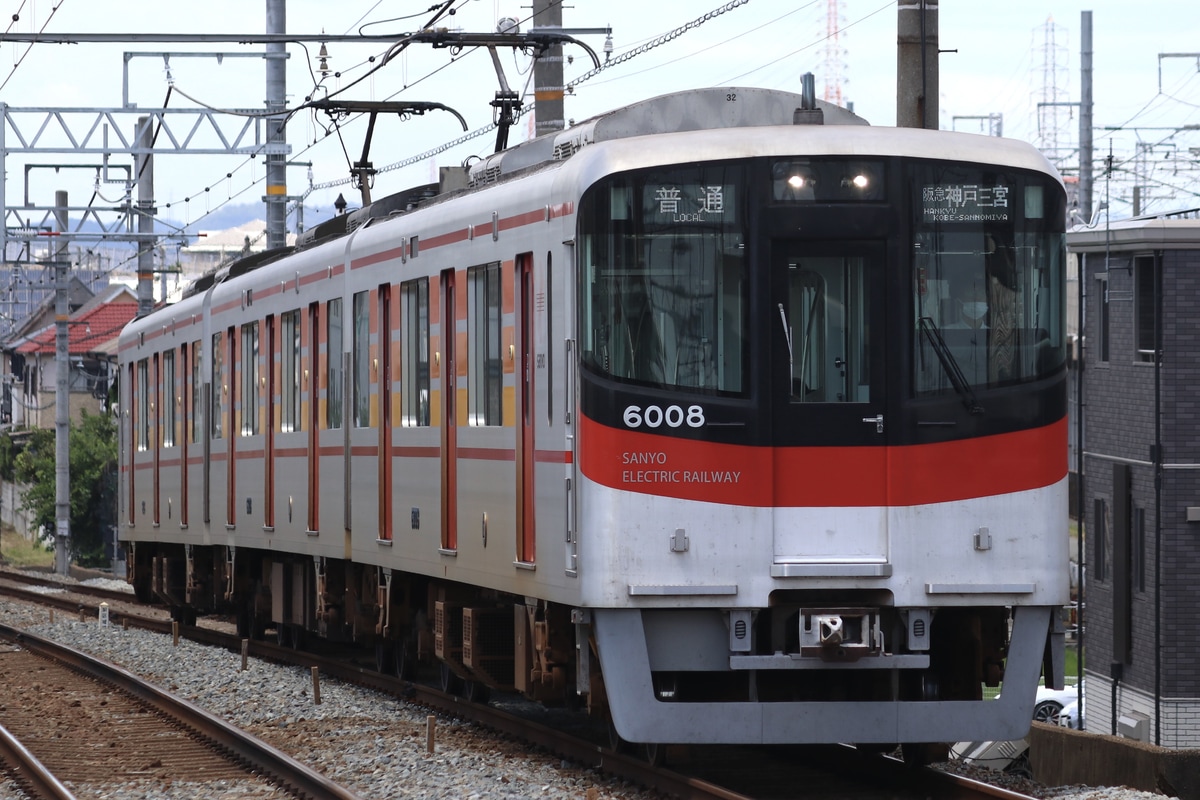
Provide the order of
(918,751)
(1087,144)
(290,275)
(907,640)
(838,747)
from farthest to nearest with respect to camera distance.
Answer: (1087,144)
(290,275)
(838,747)
(918,751)
(907,640)

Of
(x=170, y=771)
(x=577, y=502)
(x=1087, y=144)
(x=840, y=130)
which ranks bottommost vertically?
(x=170, y=771)

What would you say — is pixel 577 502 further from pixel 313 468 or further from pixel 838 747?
pixel 313 468

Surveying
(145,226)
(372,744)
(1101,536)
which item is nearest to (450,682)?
(372,744)

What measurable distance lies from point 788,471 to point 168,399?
552 inches

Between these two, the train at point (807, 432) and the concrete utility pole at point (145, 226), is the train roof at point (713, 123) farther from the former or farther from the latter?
the concrete utility pole at point (145, 226)

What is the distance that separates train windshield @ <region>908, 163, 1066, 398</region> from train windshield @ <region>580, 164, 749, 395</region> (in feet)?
2.70

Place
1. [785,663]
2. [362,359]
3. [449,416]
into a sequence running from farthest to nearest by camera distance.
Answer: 1. [362,359]
2. [449,416]
3. [785,663]

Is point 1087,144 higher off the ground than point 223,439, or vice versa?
point 1087,144

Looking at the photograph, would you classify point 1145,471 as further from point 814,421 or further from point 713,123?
point 814,421

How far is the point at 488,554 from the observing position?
36.1ft

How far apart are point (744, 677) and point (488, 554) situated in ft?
6.82

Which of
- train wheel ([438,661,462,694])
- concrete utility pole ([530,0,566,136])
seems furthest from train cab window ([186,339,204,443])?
train wheel ([438,661,462,694])

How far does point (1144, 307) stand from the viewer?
797 inches

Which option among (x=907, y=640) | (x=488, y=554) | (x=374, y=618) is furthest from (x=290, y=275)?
(x=907, y=640)
